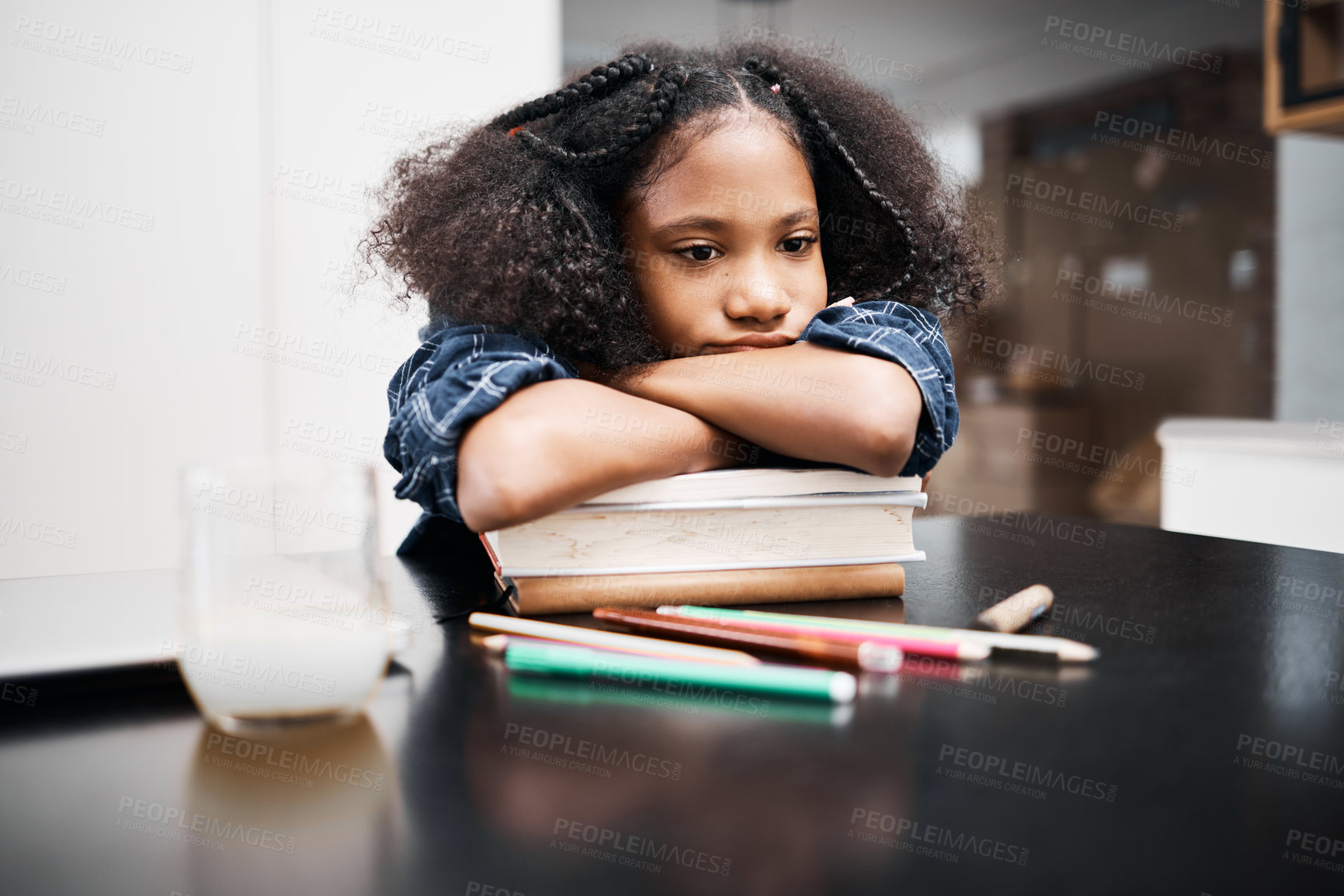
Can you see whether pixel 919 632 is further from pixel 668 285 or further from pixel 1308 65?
pixel 1308 65

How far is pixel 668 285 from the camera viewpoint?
2.55 ft

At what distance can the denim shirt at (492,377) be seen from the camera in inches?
24.4

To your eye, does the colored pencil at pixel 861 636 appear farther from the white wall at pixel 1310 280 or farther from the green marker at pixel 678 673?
the white wall at pixel 1310 280

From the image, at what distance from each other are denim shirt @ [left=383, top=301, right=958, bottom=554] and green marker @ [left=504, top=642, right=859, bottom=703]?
17 cm

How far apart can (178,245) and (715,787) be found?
5.34 ft

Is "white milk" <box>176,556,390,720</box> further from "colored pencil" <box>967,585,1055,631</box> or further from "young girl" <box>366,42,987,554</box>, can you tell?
"colored pencil" <box>967,585,1055,631</box>

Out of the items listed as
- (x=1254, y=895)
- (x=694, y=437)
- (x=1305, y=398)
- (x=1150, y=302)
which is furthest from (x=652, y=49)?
(x=1150, y=302)

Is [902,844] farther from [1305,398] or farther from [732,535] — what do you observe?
[1305,398]

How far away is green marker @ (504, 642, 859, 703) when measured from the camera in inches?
17.7

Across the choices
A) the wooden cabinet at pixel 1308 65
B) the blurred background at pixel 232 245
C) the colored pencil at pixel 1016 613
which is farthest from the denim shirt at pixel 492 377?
the wooden cabinet at pixel 1308 65

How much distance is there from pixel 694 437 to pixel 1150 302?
3250 mm

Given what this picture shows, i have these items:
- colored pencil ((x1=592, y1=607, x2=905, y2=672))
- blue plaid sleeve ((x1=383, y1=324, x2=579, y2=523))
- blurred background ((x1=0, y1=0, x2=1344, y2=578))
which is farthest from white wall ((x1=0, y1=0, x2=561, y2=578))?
colored pencil ((x1=592, y1=607, x2=905, y2=672))

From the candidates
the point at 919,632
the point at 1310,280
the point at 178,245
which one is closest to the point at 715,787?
the point at 919,632

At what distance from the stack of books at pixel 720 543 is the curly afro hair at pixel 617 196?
0.59ft
